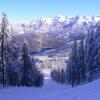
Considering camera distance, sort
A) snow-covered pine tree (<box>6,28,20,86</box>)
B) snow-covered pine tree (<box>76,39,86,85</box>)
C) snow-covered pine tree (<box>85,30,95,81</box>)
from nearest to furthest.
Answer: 1. snow-covered pine tree (<box>6,28,20,86</box>)
2. snow-covered pine tree (<box>85,30,95,81</box>)
3. snow-covered pine tree (<box>76,39,86,85</box>)

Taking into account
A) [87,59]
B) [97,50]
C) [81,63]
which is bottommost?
[81,63]

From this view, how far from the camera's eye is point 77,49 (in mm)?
72188

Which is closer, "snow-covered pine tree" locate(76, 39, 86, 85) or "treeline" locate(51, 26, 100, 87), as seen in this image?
"treeline" locate(51, 26, 100, 87)

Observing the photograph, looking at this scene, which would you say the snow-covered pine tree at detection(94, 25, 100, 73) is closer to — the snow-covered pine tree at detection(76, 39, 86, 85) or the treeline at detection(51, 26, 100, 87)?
the treeline at detection(51, 26, 100, 87)

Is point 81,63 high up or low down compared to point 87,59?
down

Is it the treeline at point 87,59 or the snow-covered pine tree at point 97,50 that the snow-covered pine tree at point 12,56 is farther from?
the treeline at point 87,59

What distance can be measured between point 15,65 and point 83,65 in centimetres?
2171

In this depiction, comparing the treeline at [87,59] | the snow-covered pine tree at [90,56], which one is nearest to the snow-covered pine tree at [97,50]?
the treeline at [87,59]

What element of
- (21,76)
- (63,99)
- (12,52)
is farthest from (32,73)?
(63,99)

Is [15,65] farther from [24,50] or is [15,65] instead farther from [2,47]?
[24,50]

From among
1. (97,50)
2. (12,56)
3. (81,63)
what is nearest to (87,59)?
(81,63)

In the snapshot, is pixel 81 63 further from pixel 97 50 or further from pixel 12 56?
pixel 12 56

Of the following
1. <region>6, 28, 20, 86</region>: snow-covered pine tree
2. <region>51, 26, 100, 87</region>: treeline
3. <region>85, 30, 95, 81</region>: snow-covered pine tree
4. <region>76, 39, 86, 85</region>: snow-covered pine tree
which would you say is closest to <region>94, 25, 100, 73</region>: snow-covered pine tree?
<region>51, 26, 100, 87</region>: treeline

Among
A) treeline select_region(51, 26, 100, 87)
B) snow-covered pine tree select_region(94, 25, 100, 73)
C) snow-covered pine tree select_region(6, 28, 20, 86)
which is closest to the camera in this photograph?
snow-covered pine tree select_region(6, 28, 20, 86)
